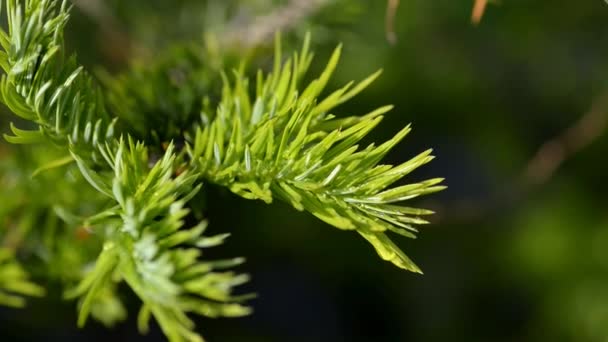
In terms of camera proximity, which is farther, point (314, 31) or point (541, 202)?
point (541, 202)

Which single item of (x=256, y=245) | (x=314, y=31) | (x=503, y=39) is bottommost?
(x=256, y=245)

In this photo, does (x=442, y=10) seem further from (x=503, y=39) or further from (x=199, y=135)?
(x=199, y=135)

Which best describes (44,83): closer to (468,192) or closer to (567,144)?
(567,144)

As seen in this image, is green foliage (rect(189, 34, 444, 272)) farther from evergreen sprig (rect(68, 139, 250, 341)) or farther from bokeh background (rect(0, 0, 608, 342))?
bokeh background (rect(0, 0, 608, 342))

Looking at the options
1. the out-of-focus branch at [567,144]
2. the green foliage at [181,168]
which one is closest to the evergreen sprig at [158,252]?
the green foliage at [181,168]

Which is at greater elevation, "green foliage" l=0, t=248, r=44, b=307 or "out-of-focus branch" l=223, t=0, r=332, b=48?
"out-of-focus branch" l=223, t=0, r=332, b=48

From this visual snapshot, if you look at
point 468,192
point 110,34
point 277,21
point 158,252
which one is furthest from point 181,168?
point 468,192

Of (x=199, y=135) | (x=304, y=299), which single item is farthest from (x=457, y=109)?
(x=199, y=135)

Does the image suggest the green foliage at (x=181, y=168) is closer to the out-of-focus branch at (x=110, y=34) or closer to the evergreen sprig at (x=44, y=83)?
the evergreen sprig at (x=44, y=83)

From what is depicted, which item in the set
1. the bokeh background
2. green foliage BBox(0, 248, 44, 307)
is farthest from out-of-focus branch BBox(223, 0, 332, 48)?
green foliage BBox(0, 248, 44, 307)
